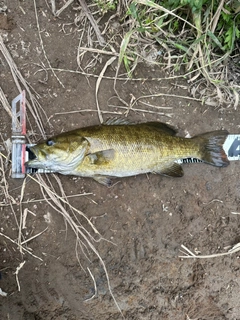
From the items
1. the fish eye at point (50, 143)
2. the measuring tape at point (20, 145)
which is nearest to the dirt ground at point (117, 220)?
the measuring tape at point (20, 145)

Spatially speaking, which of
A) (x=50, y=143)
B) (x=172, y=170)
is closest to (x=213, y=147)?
(x=172, y=170)

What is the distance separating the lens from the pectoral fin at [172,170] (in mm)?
3648

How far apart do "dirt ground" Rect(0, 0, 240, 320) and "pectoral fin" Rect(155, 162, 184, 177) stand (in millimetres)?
241

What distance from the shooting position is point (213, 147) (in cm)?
374

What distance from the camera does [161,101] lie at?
3.95m

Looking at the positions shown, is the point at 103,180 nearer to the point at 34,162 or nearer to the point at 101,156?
the point at 101,156

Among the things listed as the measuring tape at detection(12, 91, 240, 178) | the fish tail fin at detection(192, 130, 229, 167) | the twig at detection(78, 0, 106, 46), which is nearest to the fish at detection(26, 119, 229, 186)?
the fish tail fin at detection(192, 130, 229, 167)

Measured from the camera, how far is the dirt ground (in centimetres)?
370

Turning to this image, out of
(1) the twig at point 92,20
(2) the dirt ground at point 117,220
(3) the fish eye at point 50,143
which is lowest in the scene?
(2) the dirt ground at point 117,220

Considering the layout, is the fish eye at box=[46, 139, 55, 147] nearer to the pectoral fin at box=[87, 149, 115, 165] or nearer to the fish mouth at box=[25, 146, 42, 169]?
the fish mouth at box=[25, 146, 42, 169]

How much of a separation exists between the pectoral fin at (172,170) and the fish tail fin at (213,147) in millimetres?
252

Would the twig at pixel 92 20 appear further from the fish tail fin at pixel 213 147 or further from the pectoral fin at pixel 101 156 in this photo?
the fish tail fin at pixel 213 147

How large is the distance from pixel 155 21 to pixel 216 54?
72 cm

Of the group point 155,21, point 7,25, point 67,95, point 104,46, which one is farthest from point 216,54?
point 7,25
